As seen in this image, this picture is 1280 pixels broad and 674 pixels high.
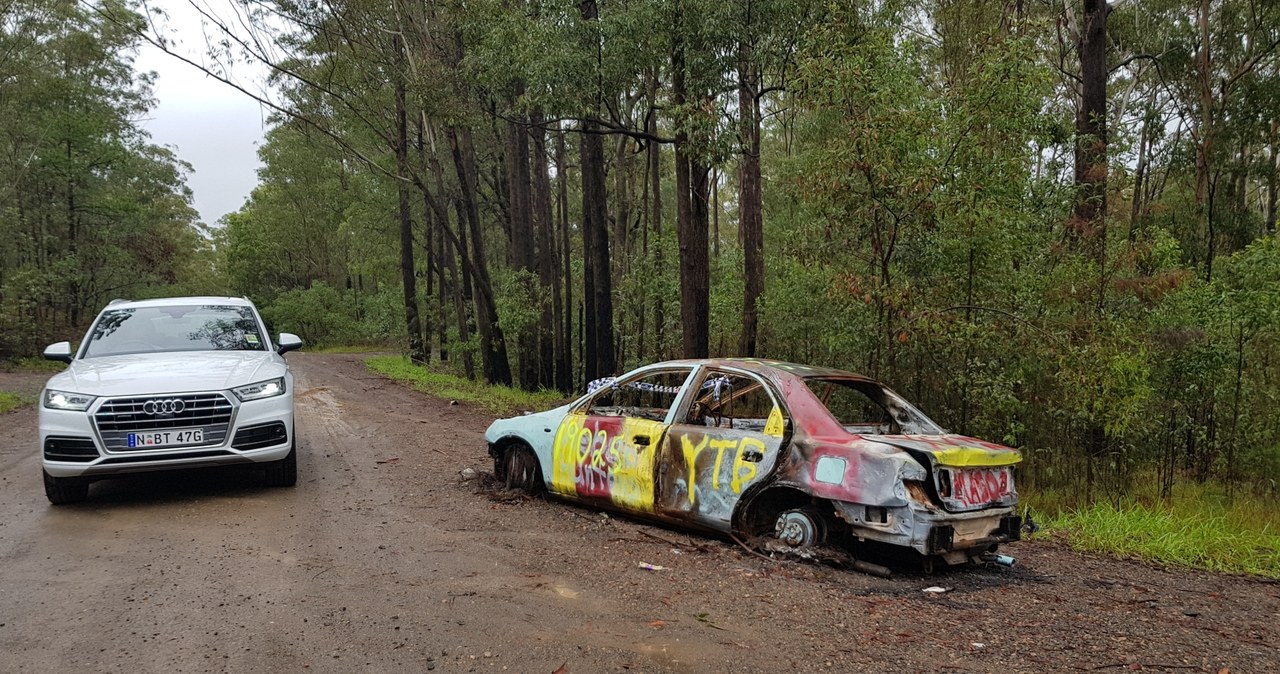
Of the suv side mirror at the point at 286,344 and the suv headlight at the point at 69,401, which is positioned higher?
the suv side mirror at the point at 286,344

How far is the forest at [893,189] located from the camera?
783cm

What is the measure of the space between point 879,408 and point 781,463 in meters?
1.49

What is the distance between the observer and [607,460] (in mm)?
6336

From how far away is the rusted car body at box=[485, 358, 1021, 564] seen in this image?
15.9 feet

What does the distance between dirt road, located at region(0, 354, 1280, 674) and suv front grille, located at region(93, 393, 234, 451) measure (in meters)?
0.64

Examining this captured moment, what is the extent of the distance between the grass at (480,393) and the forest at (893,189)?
1.01 m

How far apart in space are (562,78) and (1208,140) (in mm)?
19603

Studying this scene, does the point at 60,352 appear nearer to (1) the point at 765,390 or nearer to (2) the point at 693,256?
(1) the point at 765,390

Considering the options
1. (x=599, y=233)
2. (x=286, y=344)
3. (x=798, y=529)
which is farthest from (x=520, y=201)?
(x=798, y=529)

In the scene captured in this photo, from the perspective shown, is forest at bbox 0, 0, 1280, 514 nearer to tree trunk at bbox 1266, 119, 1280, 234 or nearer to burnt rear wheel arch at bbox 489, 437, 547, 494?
tree trunk at bbox 1266, 119, 1280, 234

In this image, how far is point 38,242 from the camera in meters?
32.3

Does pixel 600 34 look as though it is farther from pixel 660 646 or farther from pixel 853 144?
pixel 660 646

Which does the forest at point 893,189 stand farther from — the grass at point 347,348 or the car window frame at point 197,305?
the grass at point 347,348

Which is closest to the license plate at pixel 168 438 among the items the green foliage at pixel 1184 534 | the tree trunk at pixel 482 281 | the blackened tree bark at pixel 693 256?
the green foliage at pixel 1184 534
